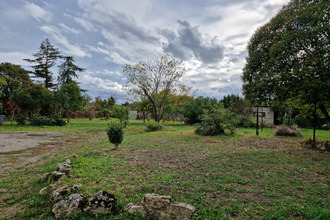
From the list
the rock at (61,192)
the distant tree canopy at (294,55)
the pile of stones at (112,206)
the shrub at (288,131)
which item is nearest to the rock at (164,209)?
the pile of stones at (112,206)

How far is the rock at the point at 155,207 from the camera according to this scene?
227 centimetres

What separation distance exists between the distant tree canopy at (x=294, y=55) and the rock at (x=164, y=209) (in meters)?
5.63

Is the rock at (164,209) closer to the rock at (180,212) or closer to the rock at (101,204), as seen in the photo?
the rock at (180,212)

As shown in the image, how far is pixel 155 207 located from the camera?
2.30 meters

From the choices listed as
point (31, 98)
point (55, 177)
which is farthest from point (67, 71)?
point (55, 177)

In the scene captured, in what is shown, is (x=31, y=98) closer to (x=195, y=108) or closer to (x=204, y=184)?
(x=195, y=108)

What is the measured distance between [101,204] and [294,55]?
728 cm

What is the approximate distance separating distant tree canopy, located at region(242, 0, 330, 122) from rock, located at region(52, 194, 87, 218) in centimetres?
676

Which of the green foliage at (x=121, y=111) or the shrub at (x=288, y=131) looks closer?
the shrub at (x=288, y=131)

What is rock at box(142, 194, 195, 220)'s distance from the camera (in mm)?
2219

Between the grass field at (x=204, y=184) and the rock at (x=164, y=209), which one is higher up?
the rock at (x=164, y=209)

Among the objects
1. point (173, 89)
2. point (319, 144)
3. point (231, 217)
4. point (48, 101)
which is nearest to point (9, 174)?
point (231, 217)

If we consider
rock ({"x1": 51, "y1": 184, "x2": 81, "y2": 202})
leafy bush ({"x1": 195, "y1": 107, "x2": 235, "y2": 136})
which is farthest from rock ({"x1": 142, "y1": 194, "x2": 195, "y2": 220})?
leafy bush ({"x1": 195, "y1": 107, "x2": 235, "y2": 136})

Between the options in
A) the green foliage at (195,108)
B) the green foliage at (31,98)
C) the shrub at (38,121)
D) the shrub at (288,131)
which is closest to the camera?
the shrub at (288,131)
